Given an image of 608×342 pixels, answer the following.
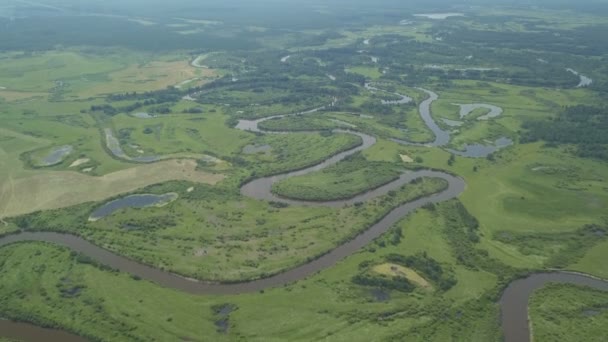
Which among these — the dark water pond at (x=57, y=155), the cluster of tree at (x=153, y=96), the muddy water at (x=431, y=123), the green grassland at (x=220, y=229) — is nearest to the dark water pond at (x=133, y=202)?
the green grassland at (x=220, y=229)

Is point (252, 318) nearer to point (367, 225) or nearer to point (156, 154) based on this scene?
point (367, 225)

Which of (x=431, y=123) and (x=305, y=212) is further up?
(x=431, y=123)

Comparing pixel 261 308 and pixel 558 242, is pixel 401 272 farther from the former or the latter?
pixel 558 242

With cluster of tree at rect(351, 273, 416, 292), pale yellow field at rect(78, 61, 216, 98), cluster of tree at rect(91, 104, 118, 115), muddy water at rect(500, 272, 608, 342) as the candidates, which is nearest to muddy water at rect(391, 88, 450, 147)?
muddy water at rect(500, 272, 608, 342)

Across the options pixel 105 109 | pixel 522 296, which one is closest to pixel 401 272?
pixel 522 296

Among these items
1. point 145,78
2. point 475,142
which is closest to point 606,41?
point 475,142

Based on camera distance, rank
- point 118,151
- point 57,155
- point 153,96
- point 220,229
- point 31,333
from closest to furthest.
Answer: point 31,333, point 220,229, point 57,155, point 118,151, point 153,96

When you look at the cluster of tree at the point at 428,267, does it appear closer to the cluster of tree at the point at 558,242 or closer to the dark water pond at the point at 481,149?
the cluster of tree at the point at 558,242
